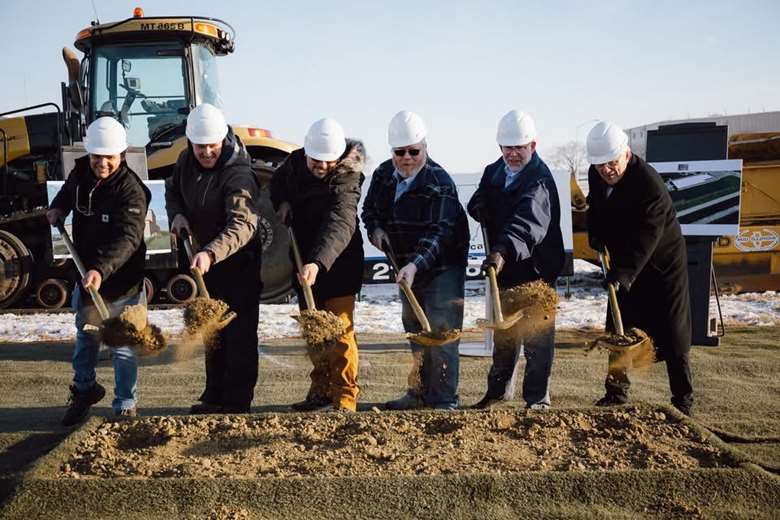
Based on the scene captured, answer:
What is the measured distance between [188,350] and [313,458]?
126cm

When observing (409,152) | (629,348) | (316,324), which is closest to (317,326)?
(316,324)

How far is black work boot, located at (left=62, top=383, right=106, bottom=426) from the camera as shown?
4547mm

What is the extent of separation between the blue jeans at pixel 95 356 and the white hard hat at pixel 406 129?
169cm

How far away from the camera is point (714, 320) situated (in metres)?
6.71

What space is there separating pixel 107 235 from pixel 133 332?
1.87ft

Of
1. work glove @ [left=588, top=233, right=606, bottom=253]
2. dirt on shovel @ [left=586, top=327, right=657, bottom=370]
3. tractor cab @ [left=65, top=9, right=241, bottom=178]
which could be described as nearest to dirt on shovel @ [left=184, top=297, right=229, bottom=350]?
dirt on shovel @ [left=586, top=327, right=657, bottom=370]

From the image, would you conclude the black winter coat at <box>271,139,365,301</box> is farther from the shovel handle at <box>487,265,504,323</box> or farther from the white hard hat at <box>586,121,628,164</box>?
the white hard hat at <box>586,121,628,164</box>

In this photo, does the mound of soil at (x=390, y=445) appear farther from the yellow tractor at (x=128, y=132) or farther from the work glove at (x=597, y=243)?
the yellow tractor at (x=128, y=132)

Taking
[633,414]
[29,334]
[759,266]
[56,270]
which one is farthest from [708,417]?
[56,270]

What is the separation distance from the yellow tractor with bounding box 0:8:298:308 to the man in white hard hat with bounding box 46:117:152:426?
11.0 feet

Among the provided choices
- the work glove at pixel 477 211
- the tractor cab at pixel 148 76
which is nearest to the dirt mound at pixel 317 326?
the work glove at pixel 477 211

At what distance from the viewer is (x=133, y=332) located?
4.16 m

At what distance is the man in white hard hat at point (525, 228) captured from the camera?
Answer: 169 inches

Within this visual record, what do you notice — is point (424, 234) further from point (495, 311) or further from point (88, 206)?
point (88, 206)
